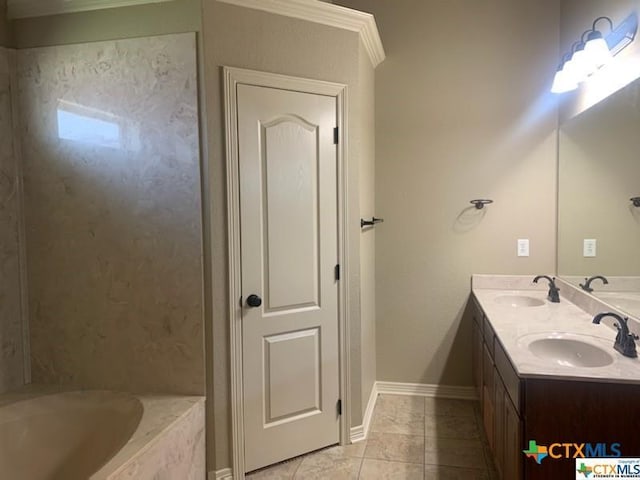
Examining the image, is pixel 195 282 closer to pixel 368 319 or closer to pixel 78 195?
pixel 78 195

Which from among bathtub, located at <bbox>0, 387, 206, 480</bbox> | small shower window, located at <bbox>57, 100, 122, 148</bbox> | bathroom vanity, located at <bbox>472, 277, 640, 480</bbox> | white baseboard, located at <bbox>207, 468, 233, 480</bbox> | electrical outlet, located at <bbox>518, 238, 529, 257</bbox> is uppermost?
small shower window, located at <bbox>57, 100, 122, 148</bbox>

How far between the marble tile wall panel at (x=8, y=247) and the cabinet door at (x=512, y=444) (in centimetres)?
255

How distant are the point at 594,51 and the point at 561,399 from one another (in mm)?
1800

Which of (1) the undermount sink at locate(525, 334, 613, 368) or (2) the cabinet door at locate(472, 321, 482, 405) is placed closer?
(1) the undermount sink at locate(525, 334, 613, 368)

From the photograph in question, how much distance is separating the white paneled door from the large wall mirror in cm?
147

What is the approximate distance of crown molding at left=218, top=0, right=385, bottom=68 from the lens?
2.19 meters

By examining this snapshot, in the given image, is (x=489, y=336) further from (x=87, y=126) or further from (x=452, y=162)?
(x=87, y=126)

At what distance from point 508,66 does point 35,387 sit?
12.0 feet

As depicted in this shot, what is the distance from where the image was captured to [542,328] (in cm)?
205

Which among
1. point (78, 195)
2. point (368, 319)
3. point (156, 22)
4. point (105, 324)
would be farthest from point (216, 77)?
point (368, 319)

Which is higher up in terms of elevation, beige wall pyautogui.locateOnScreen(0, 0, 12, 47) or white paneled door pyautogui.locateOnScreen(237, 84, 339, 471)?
beige wall pyautogui.locateOnScreen(0, 0, 12, 47)

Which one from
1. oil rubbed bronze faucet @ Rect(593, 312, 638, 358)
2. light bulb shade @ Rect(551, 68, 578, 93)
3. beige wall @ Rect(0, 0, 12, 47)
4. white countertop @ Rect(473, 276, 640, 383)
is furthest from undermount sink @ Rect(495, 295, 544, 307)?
beige wall @ Rect(0, 0, 12, 47)

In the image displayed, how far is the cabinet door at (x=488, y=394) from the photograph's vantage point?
2.18 meters

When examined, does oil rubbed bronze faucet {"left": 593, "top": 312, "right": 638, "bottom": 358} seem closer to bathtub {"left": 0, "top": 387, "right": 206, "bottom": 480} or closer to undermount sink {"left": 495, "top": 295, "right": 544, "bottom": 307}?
undermount sink {"left": 495, "top": 295, "right": 544, "bottom": 307}
